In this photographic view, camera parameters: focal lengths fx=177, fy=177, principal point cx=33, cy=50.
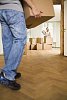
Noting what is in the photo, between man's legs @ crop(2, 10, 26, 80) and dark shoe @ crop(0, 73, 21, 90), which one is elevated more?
man's legs @ crop(2, 10, 26, 80)

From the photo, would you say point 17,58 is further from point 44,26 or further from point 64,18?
point 44,26

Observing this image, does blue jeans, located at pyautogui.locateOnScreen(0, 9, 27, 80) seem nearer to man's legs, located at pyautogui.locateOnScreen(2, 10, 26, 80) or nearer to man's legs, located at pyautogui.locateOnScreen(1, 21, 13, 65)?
man's legs, located at pyautogui.locateOnScreen(2, 10, 26, 80)

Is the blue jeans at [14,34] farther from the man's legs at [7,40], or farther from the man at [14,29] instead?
the man's legs at [7,40]

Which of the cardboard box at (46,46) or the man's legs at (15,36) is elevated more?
the man's legs at (15,36)

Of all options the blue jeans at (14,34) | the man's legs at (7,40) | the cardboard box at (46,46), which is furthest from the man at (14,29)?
the cardboard box at (46,46)

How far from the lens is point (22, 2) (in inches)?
70.8

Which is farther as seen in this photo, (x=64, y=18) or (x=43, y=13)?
(x=64, y=18)

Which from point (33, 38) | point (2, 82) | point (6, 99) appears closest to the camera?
point (6, 99)

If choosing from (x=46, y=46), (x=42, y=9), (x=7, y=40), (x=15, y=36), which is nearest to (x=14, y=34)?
(x=15, y=36)

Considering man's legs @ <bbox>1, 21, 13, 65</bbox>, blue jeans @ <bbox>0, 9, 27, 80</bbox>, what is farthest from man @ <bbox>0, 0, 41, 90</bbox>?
man's legs @ <bbox>1, 21, 13, 65</bbox>

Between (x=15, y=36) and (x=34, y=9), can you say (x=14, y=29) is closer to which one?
(x=15, y=36)

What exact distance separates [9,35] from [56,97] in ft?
2.69

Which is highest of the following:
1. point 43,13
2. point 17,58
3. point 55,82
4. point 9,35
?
point 43,13

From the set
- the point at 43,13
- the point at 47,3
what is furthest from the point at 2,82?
the point at 47,3
